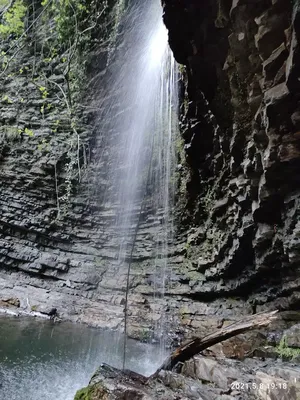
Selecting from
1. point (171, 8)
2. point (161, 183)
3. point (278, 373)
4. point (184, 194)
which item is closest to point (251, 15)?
point (171, 8)

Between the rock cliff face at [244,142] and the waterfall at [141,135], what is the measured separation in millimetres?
1784

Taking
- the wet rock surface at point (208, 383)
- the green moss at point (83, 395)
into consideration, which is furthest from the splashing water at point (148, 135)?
the green moss at point (83, 395)

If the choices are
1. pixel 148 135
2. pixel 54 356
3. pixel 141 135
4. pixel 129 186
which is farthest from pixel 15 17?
pixel 54 356

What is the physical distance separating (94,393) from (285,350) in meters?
2.22

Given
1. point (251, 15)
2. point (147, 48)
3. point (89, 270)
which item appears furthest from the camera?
point (147, 48)

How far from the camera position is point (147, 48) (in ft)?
34.1

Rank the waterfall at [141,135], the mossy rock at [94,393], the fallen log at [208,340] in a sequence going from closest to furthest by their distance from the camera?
the mossy rock at [94,393]
the fallen log at [208,340]
the waterfall at [141,135]

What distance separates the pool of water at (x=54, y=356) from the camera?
14.5 ft

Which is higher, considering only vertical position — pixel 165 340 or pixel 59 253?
pixel 59 253

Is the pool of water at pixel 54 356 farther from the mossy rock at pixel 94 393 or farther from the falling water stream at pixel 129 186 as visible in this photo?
the mossy rock at pixel 94 393

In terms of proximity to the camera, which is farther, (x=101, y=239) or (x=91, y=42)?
(x=91, y=42)

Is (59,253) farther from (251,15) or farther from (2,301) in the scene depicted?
(251,15)

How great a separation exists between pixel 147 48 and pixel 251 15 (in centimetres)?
727

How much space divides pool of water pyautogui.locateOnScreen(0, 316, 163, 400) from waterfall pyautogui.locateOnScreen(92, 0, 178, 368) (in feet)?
5.84
